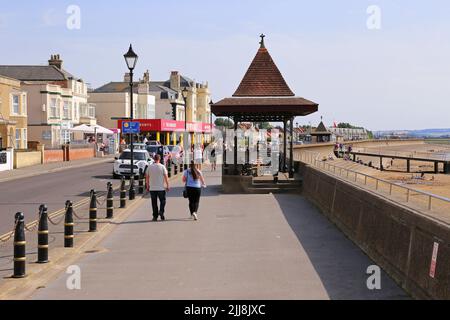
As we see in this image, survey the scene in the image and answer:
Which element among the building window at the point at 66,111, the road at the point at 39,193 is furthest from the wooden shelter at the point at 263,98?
the building window at the point at 66,111

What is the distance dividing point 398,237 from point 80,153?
51.0 metres

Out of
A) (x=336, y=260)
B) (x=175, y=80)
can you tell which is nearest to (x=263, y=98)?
(x=336, y=260)

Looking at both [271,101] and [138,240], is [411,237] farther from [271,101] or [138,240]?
[271,101]

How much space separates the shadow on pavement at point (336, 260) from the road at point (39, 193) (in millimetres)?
7008

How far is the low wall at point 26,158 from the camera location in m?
42.8

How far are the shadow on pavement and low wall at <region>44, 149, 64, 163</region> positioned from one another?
34794 millimetres

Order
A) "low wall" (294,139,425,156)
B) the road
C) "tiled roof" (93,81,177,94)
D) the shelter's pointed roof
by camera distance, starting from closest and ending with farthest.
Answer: the road
the shelter's pointed roof
"low wall" (294,139,425,156)
"tiled roof" (93,81,177,94)

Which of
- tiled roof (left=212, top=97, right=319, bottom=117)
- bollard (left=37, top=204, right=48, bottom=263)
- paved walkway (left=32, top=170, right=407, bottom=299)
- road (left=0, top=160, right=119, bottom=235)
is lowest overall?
road (left=0, top=160, right=119, bottom=235)

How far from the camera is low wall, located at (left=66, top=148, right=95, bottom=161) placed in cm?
5517

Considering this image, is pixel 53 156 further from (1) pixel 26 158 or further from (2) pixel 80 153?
(2) pixel 80 153

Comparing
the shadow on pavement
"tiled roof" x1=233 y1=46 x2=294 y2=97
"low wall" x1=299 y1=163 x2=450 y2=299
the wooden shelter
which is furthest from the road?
"low wall" x1=299 y1=163 x2=450 y2=299

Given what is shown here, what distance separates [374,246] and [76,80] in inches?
2517

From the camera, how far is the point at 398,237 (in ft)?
31.9

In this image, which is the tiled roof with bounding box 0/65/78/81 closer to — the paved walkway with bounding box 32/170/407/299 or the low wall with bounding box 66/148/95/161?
the low wall with bounding box 66/148/95/161
